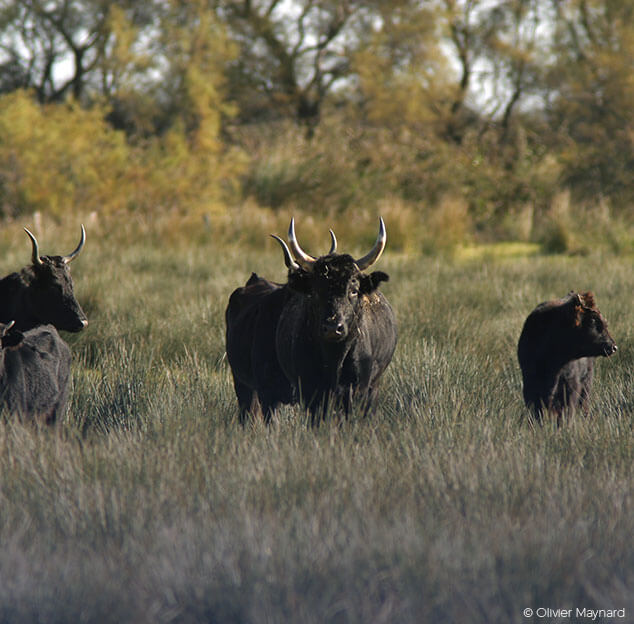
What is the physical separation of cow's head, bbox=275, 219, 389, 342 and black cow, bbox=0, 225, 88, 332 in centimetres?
164

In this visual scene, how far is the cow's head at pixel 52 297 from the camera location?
18.2 feet

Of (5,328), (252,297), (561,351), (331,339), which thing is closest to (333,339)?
(331,339)

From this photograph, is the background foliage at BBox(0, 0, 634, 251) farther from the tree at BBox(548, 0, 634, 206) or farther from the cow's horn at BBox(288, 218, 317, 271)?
the cow's horn at BBox(288, 218, 317, 271)

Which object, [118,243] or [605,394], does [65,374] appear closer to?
[605,394]

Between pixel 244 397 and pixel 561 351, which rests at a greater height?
pixel 561 351

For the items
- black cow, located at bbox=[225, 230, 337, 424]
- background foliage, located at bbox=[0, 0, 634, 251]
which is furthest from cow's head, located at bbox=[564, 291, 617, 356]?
background foliage, located at bbox=[0, 0, 634, 251]

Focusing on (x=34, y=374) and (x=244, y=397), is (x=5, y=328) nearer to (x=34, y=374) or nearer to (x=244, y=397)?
(x=34, y=374)

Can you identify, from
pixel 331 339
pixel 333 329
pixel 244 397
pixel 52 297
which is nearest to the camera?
pixel 333 329

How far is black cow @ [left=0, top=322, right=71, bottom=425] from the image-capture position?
4.80m

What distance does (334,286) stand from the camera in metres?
4.44

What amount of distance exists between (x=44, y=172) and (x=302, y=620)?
1641 centimetres

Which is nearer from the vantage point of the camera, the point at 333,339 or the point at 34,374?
the point at 333,339

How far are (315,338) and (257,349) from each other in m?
0.53

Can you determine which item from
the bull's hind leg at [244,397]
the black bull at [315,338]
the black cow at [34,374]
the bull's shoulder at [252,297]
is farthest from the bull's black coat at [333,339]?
the black cow at [34,374]
